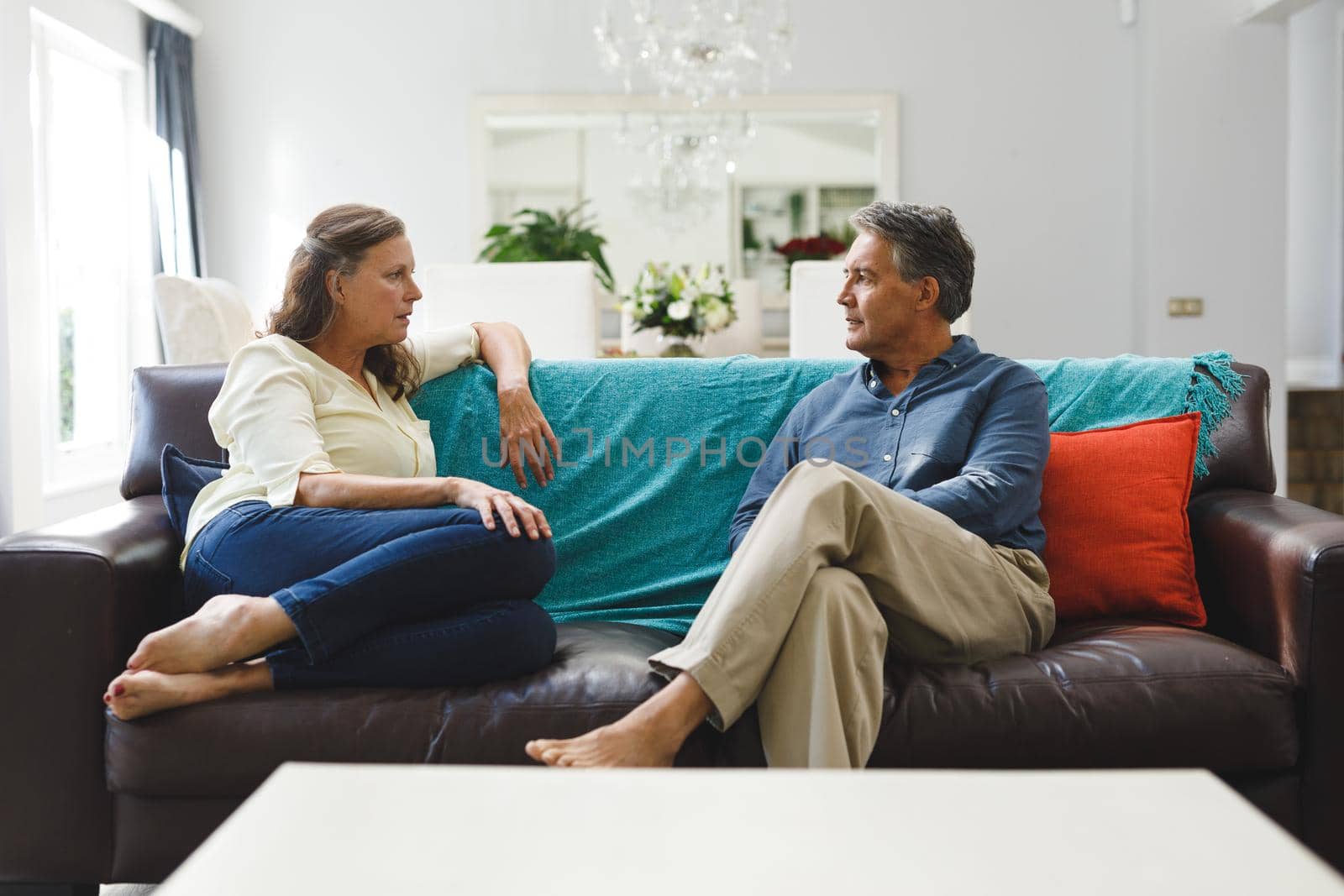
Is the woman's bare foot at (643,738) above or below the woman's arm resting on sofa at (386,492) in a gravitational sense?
below

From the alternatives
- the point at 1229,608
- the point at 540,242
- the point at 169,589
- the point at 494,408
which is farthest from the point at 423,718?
the point at 540,242

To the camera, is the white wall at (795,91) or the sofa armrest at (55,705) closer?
the sofa armrest at (55,705)

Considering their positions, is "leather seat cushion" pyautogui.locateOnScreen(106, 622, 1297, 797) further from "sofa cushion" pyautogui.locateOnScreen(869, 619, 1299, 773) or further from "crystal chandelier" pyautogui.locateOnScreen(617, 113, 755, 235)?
"crystal chandelier" pyautogui.locateOnScreen(617, 113, 755, 235)

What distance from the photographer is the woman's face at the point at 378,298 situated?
6.80 ft

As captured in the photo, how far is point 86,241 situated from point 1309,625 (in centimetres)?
498

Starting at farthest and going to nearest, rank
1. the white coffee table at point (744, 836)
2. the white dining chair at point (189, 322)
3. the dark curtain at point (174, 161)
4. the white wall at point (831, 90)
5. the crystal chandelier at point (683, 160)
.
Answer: the crystal chandelier at point (683, 160)
the white wall at point (831, 90)
the dark curtain at point (174, 161)
the white dining chair at point (189, 322)
the white coffee table at point (744, 836)

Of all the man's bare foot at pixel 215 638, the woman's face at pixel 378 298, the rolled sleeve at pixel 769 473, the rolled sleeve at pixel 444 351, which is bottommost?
the man's bare foot at pixel 215 638

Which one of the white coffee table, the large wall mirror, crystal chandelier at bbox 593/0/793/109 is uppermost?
crystal chandelier at bbox 593/0/793/109

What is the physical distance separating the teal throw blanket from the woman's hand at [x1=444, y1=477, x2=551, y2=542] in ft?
1.21

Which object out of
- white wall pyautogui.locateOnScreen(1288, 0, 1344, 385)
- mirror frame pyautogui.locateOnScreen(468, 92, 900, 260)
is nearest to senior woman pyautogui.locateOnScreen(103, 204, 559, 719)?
mirror frame pyautogui.locateOnScreen(468, 92, 900, 260)

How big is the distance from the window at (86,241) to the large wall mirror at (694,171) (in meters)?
1.61

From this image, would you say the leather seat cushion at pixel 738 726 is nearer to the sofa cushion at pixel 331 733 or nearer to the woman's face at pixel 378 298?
the sofa cushion at pixel 331 733

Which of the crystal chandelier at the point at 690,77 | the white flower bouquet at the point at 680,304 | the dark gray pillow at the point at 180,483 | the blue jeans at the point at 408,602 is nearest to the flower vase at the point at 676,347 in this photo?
the white flower bouquet at the point at 680,304

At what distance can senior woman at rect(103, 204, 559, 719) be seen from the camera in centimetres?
169
